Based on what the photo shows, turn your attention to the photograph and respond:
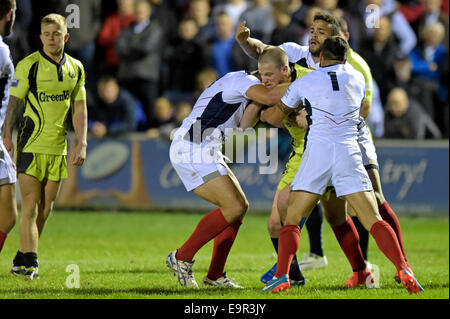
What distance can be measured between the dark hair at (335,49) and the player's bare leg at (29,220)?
10.1ft

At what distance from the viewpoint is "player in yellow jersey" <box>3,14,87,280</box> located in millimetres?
7836

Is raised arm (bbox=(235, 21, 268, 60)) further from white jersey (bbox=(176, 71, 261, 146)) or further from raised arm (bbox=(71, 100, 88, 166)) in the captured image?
raised arm (bbox=(71, 100, 88, 166))

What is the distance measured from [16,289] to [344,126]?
10.1ft

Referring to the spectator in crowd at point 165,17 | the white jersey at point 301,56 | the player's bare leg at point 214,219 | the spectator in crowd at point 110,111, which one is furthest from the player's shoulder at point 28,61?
the spectator in crowd at point 165,17

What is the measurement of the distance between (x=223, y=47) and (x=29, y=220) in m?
8.17

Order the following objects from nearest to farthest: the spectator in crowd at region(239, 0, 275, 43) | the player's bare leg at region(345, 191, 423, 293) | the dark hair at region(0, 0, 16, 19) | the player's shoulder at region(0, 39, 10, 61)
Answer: the player's shoulder at region(0, 39, 10, 61)
the dark hair at region(0, 0, 16, 19)
the player's bare leg at region(345, 191, 423, 293)
the spectator in crowd at region(239, 0, 275, 43)

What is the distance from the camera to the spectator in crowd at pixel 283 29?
14.3 meters

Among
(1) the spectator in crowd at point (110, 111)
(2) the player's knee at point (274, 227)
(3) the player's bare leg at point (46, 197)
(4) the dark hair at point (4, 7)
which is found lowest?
(2) the player's knee at point (274, 227)

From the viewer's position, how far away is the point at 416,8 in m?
16.6

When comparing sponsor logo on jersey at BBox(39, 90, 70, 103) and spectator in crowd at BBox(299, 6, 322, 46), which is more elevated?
spectator in crowd at BBox(299, 6, 322, 46)

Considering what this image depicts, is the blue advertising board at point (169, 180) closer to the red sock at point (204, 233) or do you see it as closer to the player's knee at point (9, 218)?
the red sock at point (204, 233)

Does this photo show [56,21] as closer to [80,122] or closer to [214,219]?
[80,122]

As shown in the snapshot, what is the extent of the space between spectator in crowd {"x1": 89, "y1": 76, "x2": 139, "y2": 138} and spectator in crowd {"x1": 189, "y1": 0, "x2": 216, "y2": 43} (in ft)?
6.92

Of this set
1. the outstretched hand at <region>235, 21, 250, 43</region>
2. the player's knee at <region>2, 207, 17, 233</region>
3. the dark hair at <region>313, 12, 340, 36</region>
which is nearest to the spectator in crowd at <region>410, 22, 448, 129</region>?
the dark hair at <region>313, 12, 340, 36</region>
